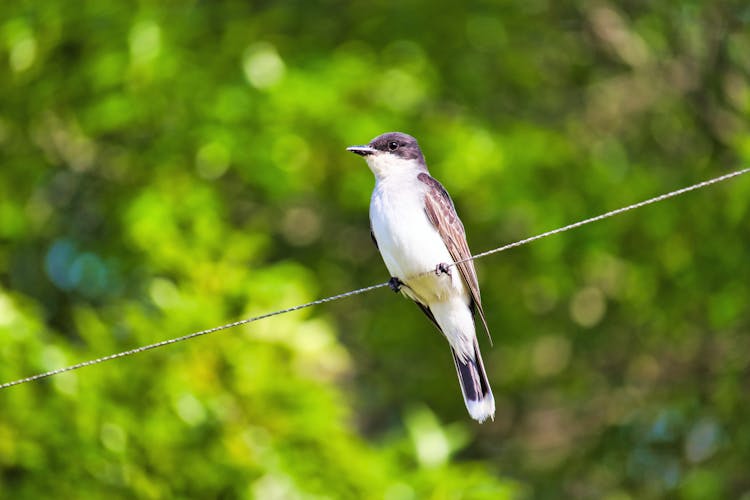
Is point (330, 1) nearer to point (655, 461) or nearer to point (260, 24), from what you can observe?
point (260, 24)

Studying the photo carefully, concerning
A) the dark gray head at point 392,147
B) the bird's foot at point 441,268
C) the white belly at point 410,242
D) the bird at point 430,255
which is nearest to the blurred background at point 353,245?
the dark gray head at point 392,147

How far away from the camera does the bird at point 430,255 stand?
550 centimetres

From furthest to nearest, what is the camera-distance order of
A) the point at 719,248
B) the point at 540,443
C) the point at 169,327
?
the point at 540,443
the point at 719,248
the point at 169,327

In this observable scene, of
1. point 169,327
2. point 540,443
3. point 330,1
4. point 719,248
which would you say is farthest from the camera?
point 540,443

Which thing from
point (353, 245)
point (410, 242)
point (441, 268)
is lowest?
point (353, 245)

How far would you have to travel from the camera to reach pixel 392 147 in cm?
607

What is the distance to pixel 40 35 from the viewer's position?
8.44m

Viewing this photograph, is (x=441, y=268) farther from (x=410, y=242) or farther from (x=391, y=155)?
(x=391, y=155)

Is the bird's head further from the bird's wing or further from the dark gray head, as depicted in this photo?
→ the bird's wing

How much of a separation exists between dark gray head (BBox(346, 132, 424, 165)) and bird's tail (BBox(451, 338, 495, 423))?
962mm

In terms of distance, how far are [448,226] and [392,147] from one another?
1.84 feet

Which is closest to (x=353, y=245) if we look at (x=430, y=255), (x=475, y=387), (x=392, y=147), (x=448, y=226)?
(x=392, y=147)

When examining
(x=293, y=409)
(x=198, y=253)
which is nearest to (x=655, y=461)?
(x=293, y=409)

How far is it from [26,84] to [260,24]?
1.59 metres
